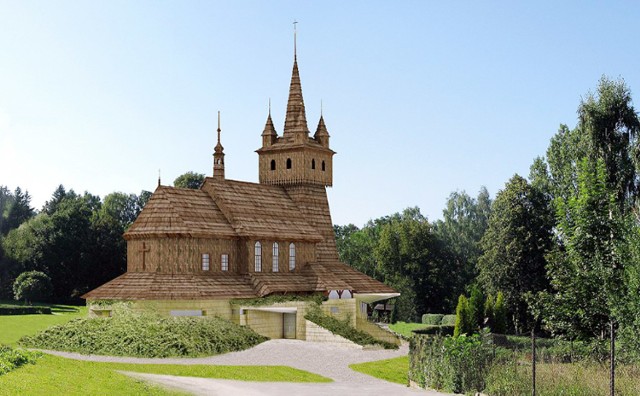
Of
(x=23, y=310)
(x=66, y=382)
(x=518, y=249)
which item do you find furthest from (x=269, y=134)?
(x=66, y=382)

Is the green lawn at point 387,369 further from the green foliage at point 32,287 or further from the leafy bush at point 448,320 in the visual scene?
the green foliage at point 32,287

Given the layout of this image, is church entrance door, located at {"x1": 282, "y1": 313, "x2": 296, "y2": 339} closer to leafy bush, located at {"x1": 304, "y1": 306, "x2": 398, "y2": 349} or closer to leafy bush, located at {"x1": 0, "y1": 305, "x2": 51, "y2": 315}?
leafy bush, located at {"x1": 304, "y1": 306, "x2": 398, "y2": 349}

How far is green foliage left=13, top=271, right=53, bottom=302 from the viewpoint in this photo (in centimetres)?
7962

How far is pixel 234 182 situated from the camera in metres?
59.7

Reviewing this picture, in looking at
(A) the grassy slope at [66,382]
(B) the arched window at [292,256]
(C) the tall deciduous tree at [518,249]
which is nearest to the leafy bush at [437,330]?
(C) the tall deciduous tree at [518,249]

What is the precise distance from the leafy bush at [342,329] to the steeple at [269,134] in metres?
16.7

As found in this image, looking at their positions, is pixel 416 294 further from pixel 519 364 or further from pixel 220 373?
pixel 519 364

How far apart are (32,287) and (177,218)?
107 feet

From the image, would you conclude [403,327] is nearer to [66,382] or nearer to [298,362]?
[298,362]

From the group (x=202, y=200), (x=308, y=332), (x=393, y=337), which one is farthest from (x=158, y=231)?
(x=393, y=337)

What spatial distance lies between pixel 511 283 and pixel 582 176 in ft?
125

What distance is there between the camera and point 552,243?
228 feet

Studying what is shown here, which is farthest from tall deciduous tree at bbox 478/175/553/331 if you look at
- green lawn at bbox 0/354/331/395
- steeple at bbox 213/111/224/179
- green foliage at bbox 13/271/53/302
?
green foliage at bbox 13/271/53/302

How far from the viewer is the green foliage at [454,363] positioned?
93.6ft
